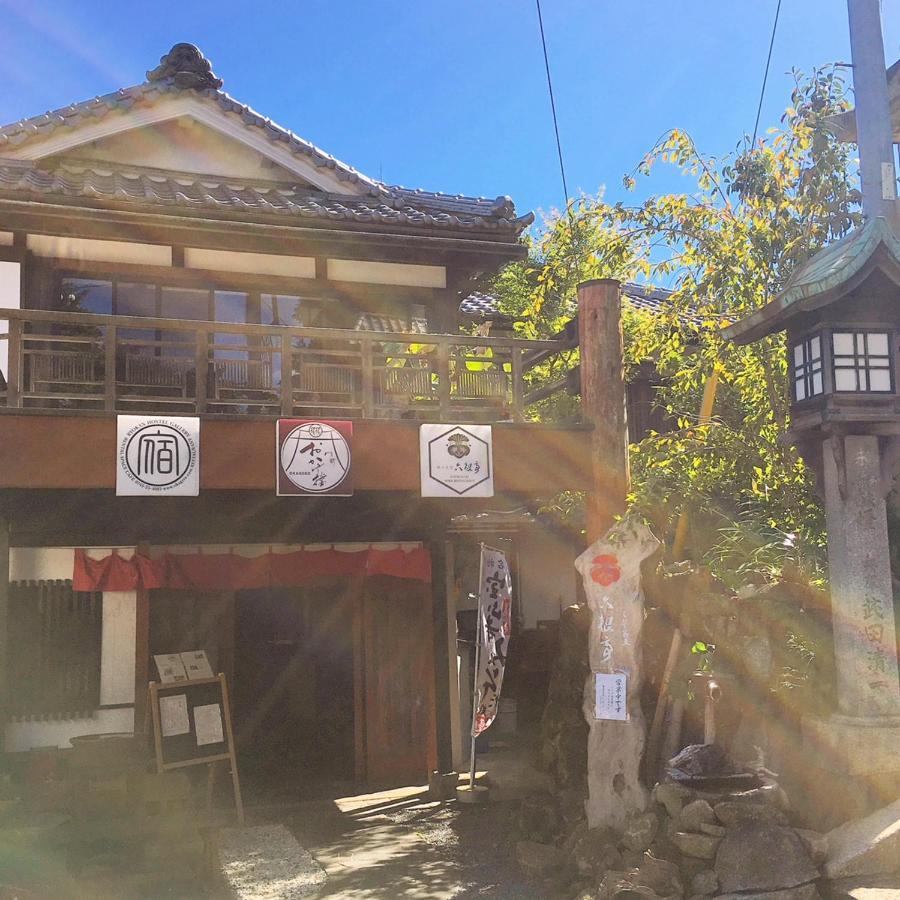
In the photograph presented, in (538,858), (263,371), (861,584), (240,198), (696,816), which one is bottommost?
(538,858)

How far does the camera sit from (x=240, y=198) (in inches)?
425

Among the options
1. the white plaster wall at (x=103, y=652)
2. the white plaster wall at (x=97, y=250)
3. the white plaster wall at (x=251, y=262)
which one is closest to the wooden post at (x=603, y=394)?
the white plaster wall at (x=251, y=262)

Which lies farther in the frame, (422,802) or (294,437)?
(422,802)

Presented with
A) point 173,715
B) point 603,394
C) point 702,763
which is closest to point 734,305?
point 603,394

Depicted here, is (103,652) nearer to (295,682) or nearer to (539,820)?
(295,682)

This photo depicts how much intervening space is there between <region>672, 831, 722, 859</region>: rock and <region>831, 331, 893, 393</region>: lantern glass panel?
12.1 ft

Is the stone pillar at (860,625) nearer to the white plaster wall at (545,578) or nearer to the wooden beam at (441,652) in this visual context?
the wooden beam at (441,652)

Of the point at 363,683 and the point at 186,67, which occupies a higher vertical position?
the point at 186,67

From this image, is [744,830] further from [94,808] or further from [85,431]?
[94,808]

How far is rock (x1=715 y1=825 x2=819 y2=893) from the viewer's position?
605cm

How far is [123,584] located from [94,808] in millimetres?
2472

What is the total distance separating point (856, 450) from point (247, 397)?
7.14 m

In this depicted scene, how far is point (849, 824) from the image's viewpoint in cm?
651

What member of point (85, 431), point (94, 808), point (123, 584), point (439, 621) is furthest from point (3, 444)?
point (439, 621)
